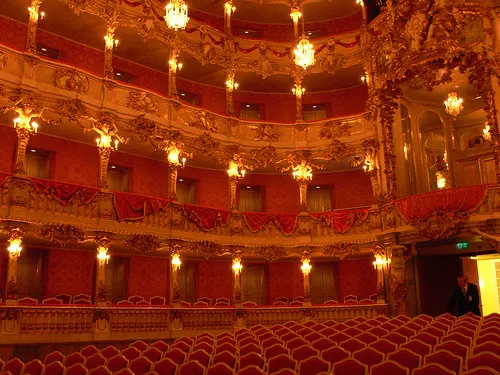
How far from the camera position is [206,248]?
1545cm

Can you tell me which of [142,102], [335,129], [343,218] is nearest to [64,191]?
[142,102]

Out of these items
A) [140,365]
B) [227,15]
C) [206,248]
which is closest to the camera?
[140,365]

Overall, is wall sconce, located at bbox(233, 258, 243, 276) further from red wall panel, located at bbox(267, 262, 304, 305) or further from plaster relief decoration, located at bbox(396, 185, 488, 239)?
plaster relief decoration, located at bbox(396, 185, 488, 239)

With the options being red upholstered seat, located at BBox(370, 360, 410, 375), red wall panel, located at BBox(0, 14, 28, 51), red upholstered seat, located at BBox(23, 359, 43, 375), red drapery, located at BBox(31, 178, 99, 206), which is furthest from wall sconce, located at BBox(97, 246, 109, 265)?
red upholstered seat, located at BBox(370, 360, 410, 375)

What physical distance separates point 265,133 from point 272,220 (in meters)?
3.16

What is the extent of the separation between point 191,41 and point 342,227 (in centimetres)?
800

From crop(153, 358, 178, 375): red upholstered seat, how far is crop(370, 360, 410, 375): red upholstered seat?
2.37 m

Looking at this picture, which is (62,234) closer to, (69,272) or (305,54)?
(69,272)

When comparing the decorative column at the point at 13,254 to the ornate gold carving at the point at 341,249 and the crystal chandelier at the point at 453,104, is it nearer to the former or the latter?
the ornate gold carving at the point at 341,249

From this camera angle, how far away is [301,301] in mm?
17578

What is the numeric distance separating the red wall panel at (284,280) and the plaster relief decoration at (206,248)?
368cm

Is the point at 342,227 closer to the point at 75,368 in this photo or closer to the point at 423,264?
the point at 423,264

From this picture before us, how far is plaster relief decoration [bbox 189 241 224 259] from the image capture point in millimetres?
15255

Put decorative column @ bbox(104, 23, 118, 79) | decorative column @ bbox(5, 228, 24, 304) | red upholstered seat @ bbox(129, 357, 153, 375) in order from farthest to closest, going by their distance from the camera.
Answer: decorative column @ bbox(104, 23, 118, 79) → decorative column @ bbox(5, 228, 24, 304) → red upholstered seat @ bbox(129, 357, 153, 375)
